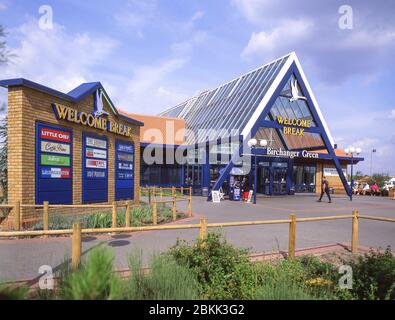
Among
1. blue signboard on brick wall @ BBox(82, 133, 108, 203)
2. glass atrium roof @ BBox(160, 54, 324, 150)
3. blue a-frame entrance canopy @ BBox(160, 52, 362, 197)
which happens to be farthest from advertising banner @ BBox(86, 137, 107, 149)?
glass atrium roof @ BBox(160, 54, 324, 150)

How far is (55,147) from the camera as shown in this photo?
10156 millimetres

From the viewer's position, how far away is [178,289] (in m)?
3.91

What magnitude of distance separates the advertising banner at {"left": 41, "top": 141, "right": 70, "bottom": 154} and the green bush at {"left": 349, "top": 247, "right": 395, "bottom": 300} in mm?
8683

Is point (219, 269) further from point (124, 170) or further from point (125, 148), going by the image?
point (125, 148)

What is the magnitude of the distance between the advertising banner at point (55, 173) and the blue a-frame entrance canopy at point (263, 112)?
1039cm

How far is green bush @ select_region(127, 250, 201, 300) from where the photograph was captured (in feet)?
12.5

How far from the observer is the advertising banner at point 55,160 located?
969cm

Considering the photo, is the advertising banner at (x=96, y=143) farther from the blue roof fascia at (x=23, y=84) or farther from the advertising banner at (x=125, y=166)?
the blue roof fascia at (x=23, y=84)

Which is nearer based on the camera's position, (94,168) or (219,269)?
(219,269)

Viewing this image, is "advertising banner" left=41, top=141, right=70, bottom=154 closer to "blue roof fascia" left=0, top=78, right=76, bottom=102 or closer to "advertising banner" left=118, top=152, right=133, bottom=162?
"blue roof fascia" left=0, top=78, right=76, bottom=102

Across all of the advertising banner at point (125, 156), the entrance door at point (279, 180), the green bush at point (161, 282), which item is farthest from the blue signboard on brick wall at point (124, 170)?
the entrance door at point (279, 180)

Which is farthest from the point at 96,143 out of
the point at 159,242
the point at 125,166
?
the point at 159,242

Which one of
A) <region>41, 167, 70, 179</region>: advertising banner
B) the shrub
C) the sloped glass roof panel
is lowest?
the shrub

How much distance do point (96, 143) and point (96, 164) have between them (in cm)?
80
